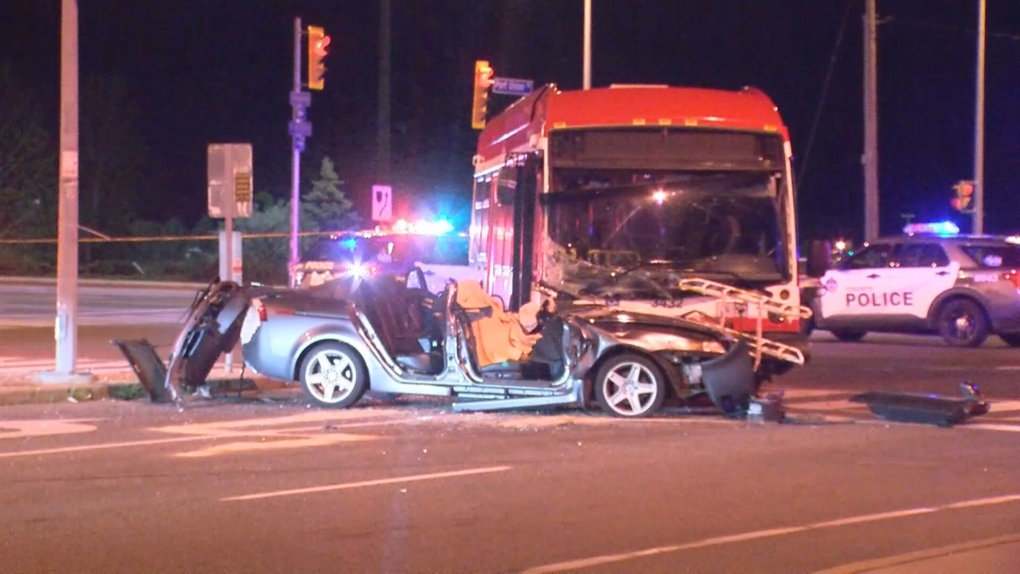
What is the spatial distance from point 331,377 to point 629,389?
3.07 metres

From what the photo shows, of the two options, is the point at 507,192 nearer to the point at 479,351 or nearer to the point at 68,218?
the point at 479,351

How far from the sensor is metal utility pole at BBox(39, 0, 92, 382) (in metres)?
15.6

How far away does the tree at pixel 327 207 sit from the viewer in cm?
4825

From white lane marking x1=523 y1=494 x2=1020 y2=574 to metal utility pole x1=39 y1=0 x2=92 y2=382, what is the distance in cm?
964

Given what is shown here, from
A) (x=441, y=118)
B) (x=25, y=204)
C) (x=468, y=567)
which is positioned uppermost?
(x=441, y=118)

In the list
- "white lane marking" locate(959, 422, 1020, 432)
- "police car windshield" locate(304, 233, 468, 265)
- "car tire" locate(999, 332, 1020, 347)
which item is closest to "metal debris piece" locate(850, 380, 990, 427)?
"white lane marking" locate(959, 422, 1020, 432)

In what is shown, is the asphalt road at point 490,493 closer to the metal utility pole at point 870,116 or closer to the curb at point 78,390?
the curb at point 78,390

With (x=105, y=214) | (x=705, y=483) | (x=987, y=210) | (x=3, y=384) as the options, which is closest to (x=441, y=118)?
(x=105, y=214)

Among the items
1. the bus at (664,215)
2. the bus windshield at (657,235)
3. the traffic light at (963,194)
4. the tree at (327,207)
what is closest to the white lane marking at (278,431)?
the bus at (664,215)

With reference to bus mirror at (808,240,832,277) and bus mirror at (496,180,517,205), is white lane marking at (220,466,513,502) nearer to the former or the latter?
bus mirror at (496,180,517,205)

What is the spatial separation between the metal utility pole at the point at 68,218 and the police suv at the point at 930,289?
10864mm

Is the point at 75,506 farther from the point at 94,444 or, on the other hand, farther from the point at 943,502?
the point at 943,502

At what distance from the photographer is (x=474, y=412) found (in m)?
13.6

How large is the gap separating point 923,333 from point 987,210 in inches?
1522
